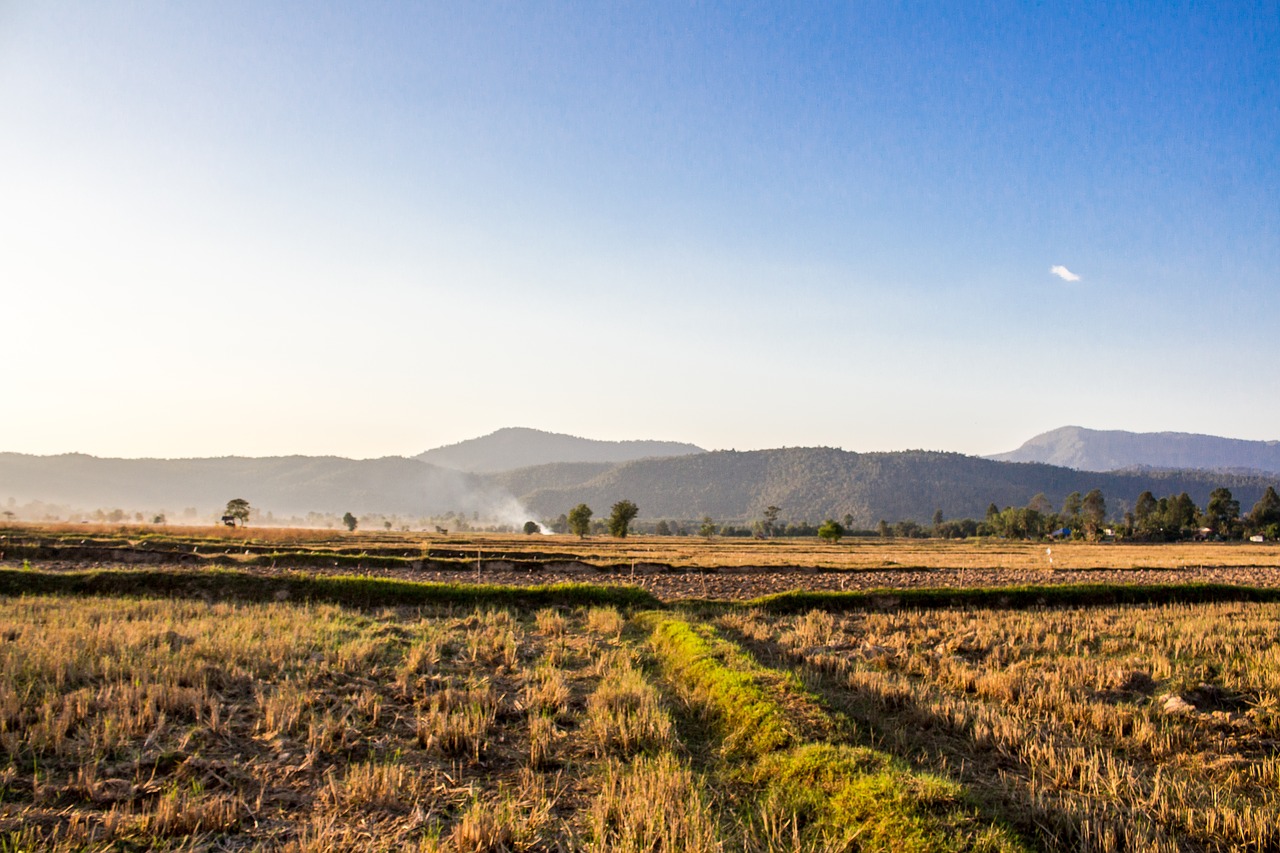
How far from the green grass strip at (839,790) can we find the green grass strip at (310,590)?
13781 mm

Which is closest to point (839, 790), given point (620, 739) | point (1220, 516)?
point (620, 739)

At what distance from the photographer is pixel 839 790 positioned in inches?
242

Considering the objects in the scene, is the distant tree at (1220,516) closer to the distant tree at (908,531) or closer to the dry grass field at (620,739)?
the distant tree at (908,531)

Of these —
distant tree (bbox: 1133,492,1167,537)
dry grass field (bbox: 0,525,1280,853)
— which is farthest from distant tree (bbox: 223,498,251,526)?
distant tree (bbox: 1133,492,1167,537)

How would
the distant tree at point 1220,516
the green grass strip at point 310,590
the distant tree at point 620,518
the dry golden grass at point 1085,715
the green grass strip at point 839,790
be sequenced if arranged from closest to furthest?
1. the green grass strip at point 839,790
2. the dry golden grass at point 1085,715
3. the green grass strip at point 310,590
4. the distant tree at point 620,518
5. the distant tree at point 1220,516

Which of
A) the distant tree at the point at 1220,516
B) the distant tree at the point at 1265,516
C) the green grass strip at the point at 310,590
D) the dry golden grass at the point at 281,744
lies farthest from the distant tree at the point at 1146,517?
the dry golden grass at the point at 281,744

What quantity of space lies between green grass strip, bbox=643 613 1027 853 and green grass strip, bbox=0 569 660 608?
13781 mm

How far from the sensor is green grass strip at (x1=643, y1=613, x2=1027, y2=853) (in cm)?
524

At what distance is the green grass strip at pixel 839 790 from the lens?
5.24 meters

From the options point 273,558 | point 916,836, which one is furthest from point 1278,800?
point 273,558

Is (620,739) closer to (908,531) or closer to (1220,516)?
(908,531)

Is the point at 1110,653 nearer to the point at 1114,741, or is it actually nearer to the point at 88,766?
the point at 1114,741

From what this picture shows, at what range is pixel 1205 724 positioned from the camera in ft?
A: 30.2

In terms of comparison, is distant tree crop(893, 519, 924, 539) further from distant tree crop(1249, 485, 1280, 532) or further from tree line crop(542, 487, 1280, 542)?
distant tree crop(1249, 485, 1280, 532)
